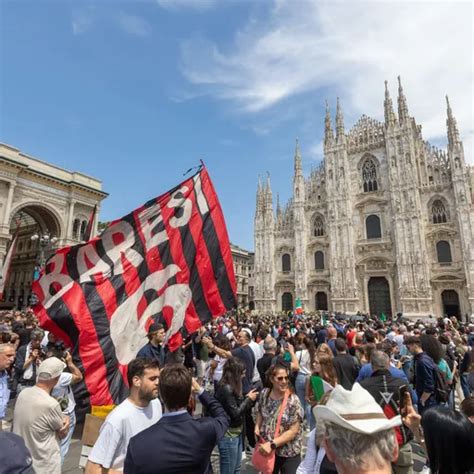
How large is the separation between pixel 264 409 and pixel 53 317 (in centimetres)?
274

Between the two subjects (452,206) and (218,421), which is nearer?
(218,421)

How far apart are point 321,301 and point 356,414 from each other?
3035 centimetres

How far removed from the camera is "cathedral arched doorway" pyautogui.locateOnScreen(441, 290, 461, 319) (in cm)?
2502

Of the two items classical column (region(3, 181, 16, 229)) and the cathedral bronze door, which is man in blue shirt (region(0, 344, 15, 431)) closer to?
classical column (region(3, 181, 16, 229))

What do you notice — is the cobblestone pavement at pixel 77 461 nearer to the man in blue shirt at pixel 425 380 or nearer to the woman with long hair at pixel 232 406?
the man in blue shirt at pixel 425 380

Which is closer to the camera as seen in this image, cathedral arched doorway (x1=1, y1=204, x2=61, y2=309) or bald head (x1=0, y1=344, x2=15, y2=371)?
bald head (x1=0, y1=344, x2=15, y2=371)

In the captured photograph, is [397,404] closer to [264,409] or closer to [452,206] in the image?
[264,409]

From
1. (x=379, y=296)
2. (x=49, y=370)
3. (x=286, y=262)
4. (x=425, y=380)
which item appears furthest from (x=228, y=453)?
(x=286, y=262)

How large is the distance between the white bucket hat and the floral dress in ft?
5.32

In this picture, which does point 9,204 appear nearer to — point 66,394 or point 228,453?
point 66,394

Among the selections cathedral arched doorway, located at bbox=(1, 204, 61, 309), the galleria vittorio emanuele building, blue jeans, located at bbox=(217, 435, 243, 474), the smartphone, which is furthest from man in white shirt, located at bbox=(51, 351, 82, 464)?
cathedral arched doorway, located at bbox=(1, 204, 61, 309)

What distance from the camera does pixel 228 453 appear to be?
3146 mm

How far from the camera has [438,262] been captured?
26.0m

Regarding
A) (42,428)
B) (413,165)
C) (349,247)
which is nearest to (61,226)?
(349,247)
